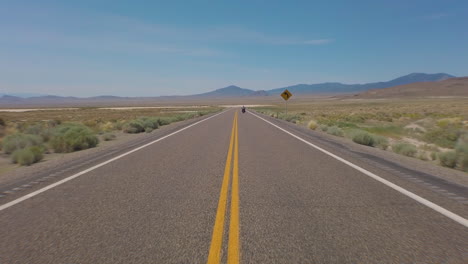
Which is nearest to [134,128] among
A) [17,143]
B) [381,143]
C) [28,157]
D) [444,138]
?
[17,143]

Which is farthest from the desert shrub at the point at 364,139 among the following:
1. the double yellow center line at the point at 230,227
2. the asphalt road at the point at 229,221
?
the double yellow center line at the point at 230,227

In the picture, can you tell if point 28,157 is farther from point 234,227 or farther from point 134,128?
point 134,128

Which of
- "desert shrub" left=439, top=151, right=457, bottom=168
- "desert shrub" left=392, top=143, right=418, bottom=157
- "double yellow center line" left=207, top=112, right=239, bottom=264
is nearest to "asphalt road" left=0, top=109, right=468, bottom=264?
"double yellow center line" left=207, top=112, right=239, bottom=264

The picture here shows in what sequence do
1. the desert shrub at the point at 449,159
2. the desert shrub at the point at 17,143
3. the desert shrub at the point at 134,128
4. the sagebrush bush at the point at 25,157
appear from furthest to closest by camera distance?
1. the desert shrub at the point at 134,128
2. the desert shrub at the point at 17,143
3. the sagebrush bush at the point at 25,157
4. the desert shrub at the point at 449,159

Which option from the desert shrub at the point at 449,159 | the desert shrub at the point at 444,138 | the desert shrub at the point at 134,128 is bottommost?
the desert shrub at the point at 444,138

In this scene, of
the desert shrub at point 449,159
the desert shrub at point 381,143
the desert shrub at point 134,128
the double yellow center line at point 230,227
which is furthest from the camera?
the desert shrub at point 134,128

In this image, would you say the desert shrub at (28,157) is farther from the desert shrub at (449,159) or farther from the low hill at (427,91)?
the low hill at (427,91)

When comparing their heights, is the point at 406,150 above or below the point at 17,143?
below

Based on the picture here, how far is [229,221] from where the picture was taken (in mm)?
4184

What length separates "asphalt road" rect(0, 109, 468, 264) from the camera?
3309 mm

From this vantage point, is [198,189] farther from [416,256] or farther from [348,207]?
[416,256]

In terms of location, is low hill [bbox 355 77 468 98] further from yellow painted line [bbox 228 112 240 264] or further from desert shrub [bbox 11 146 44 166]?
desert shrub [bbox 11 146 44 166]

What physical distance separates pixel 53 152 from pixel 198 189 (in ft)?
30.7

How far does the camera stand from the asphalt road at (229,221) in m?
3.31
